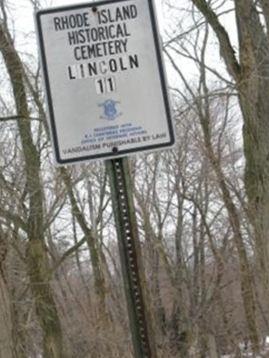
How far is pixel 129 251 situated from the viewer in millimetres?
2057

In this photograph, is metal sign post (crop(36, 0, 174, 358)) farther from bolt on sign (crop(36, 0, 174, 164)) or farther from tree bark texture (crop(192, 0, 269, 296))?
tree bark texture (crop(192, 0, 269, 296))

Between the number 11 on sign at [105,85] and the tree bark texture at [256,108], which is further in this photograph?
the tree bark texture at [256,108]

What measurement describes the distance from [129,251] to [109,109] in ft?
1.34

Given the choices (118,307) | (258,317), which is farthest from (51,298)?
(258,317)

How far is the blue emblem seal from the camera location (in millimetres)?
2008

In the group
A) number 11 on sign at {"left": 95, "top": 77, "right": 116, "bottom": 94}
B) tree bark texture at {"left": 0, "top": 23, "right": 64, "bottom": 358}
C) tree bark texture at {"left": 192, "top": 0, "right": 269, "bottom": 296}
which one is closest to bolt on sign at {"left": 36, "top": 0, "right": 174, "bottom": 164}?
number 11 on sign at {"left": 95, "top": 77, "right": 116, "bottom": 94}

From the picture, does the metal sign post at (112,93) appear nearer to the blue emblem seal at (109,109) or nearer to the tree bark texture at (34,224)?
the blue emblem seal at (109,109)

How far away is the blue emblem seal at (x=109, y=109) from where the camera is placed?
201cm

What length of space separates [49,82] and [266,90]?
259 inches

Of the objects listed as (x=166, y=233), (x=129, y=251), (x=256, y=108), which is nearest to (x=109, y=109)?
(x=129, y=251)

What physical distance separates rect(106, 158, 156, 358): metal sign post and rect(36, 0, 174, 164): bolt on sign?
9cm

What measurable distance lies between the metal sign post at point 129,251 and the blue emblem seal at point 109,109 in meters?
0.13

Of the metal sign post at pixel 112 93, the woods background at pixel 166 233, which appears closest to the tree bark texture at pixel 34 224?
the woods background at pixel 166 233

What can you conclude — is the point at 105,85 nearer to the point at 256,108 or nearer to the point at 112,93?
the point at 112,93
